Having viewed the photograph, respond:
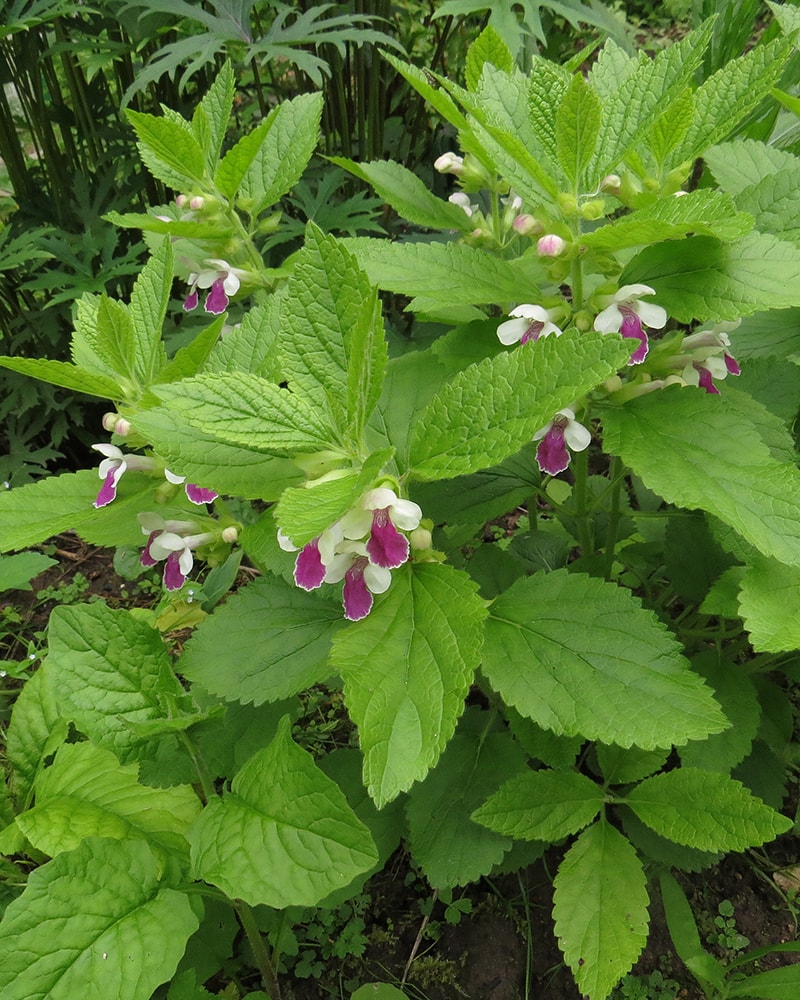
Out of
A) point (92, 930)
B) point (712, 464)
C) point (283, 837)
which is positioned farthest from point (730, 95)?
point (92, 930)

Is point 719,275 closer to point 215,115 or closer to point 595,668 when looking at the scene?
point 595,668

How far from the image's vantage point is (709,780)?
52.2 inches

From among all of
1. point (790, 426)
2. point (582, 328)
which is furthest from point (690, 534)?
point (582, 328)

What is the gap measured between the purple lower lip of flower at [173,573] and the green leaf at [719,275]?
0.91 meters

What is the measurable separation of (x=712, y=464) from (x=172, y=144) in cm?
111

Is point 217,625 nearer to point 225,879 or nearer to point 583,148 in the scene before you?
point 225,879

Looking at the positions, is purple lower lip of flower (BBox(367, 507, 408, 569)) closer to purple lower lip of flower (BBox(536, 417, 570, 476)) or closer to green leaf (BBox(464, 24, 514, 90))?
purple lower lip of flower (BBox(536, 417, 570, 476))

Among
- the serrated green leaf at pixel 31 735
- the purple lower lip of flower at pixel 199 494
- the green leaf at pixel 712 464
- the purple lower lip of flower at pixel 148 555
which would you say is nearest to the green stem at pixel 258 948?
the serrated green leaf at pixel 31 735

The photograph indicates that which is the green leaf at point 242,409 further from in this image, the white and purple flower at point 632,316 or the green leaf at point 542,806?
the green leaf at point 542,806

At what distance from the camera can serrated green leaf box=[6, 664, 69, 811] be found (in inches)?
61.8

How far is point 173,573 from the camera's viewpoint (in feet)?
4.51

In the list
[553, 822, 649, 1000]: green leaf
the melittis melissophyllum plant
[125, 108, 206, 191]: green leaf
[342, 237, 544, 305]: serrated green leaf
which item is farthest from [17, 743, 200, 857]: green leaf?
[125, 108, 206, 191]: green leaf

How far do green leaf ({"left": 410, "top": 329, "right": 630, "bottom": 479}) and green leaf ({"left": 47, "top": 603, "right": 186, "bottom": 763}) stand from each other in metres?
0.60

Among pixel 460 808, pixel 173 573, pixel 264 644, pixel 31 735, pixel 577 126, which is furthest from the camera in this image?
pixel 31 735
